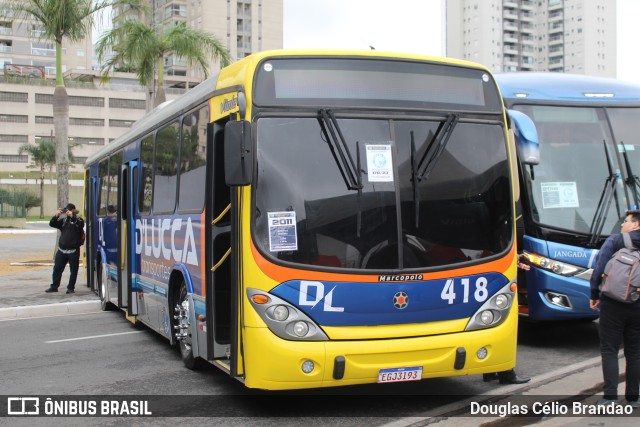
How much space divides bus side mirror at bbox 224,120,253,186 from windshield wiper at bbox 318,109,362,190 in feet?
2.16

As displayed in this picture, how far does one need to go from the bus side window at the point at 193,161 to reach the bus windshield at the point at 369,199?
58.4 inches

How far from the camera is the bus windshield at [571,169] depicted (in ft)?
31.1

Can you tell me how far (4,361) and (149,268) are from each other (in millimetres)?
2051

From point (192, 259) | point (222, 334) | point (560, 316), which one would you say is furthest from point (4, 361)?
point (560, 316)

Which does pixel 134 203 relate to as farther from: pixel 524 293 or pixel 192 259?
pixel 524 293

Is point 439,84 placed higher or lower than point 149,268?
higher

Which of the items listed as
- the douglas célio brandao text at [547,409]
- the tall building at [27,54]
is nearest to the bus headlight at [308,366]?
the douglas célio brandao text at [547,409]

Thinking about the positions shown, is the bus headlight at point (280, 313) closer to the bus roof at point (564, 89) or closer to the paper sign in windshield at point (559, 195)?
the paper sign in windshield at point (559, 195)

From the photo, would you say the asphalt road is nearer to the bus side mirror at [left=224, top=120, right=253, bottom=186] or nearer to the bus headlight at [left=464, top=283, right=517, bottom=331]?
the bus headlight at [left=464, top=283, right=517, bottom=331]

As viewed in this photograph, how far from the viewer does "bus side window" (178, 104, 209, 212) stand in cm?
775

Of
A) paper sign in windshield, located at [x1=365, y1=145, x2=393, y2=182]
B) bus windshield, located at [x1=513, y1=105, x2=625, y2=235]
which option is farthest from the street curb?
paper sign in windshield, located at [x1=365, y1=145, x2=393, y2=182]

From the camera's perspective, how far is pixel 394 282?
253 inches

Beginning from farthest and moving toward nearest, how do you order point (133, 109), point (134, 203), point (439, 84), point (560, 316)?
point (133, 109)
point (134, 203)
point (560, 316)
point (439, 84)

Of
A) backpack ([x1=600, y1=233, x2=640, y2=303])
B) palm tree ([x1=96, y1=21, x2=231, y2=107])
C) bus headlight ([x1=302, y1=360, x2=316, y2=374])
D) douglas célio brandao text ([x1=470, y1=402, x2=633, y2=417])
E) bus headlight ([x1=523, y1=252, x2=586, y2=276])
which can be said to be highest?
palm tree ([x1=96, y1=21, x2=231, y2=107])
